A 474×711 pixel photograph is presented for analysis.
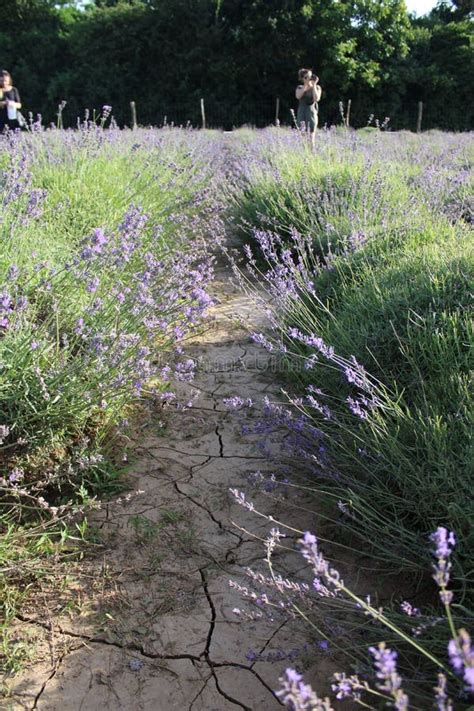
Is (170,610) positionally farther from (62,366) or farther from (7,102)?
(7,102)

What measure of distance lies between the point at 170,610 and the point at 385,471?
0.88 m

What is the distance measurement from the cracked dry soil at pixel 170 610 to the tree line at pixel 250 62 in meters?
20.0

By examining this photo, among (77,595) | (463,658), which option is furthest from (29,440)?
(463,658)

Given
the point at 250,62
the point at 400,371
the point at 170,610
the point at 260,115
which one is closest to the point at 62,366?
the point at 170,610

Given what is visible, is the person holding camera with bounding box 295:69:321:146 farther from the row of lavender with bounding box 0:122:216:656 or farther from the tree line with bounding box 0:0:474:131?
the tree line with bounding box 0:0:474:131

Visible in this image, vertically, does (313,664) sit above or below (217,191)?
below

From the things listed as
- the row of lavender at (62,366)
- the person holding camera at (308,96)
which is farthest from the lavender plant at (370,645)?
the person holding camera at (308,96)

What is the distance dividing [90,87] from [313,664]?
24.2 m

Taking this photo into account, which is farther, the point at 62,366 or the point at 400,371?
the point at 400,371

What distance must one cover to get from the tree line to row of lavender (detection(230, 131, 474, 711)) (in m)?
19.0

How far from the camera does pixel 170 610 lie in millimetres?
1957

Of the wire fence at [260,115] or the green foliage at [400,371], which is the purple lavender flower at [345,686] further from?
the wire fence at [260,115]

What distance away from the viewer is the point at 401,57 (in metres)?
20.6

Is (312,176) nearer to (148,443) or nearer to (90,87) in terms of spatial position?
(148,443)
